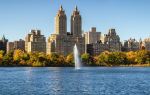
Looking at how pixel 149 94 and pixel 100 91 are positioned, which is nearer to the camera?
pixel 149 94

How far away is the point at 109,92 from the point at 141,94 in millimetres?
5138

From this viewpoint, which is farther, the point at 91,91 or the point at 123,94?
the point at 91,91

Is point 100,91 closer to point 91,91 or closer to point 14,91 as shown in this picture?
point 91,91

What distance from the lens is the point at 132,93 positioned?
74.0 metres

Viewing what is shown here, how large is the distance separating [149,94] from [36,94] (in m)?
16.1

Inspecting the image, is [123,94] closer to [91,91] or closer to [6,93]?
[91,91]

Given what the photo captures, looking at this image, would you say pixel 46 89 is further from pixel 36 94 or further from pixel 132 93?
pixel 132 93

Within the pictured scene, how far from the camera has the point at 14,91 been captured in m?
76.7

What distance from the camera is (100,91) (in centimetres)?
7731

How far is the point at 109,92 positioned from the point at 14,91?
1424cm

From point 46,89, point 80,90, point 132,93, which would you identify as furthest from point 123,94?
point 46,89

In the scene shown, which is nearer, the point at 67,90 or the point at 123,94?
the point at 123,94

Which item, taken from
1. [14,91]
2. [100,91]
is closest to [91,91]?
[100,91]

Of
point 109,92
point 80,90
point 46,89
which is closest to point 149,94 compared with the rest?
point 109,92
